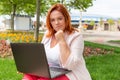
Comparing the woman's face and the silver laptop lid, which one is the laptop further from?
the woman's face

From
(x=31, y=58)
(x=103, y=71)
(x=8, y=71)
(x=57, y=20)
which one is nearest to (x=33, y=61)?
(x=31, y=58)

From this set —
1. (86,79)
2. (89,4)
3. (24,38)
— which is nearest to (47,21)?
(86,79)

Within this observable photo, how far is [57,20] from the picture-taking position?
3.52 meters

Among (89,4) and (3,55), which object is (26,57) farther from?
(89,4)

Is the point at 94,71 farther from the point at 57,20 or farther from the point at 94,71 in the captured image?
the point at 57,20

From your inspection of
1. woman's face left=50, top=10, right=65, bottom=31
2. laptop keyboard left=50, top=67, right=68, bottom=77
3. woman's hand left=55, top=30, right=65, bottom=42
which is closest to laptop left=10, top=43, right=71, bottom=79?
laptop keyboard left=50, top=67, right=68, bottom=77

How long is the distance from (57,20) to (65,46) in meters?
0.33

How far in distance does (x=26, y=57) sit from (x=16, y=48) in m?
0.15

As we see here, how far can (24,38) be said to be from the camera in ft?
45.4

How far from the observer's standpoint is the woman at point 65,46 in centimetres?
333

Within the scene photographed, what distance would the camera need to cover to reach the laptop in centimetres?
319

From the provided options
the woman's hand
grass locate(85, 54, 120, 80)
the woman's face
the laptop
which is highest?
the woman's face

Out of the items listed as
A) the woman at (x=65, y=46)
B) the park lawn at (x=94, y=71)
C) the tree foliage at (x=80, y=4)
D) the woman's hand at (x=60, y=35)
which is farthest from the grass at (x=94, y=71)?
the tree foliage at (x=80, y=4)

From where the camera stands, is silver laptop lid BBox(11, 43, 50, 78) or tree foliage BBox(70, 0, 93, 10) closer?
silver laptop lid BBox(11, 43, 50, 78)
